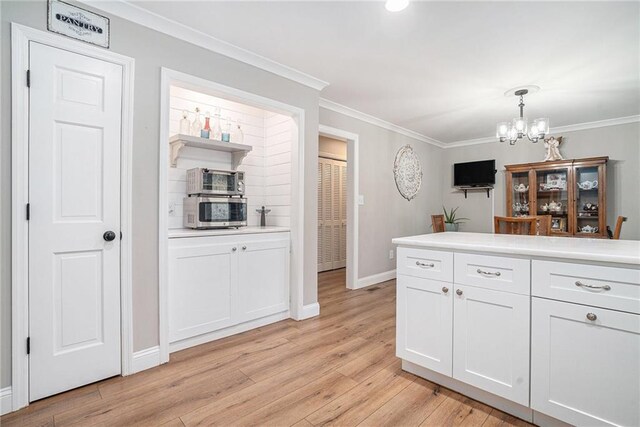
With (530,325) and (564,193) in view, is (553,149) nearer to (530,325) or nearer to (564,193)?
(564,193)

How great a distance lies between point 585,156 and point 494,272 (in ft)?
14.7

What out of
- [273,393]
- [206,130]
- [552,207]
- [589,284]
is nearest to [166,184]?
[206,130]

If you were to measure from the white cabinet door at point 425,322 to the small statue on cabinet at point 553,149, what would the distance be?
4302 mm

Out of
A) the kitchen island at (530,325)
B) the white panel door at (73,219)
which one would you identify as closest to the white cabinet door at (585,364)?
the kitchen island at (530,325)

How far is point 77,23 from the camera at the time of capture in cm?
183

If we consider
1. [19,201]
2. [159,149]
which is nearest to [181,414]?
[19,201]

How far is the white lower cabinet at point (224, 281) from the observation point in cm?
234

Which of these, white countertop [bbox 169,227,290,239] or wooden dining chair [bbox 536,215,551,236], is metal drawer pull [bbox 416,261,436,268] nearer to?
white countertop [bbox 169,227,290,239]

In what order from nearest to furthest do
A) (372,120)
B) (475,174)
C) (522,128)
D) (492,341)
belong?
(492,341), (522,128), (372,120), (475,174)

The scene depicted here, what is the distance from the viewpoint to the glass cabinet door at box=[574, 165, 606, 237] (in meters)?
4.36

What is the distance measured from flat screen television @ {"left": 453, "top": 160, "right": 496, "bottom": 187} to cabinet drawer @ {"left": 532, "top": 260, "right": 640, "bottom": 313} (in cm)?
448

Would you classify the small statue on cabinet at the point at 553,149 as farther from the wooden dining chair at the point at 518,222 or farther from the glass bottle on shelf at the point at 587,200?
the wooden dining chair at the point at 518,222

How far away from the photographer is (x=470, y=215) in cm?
583

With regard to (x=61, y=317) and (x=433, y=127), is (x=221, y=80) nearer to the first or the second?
(x=61, y=317)
